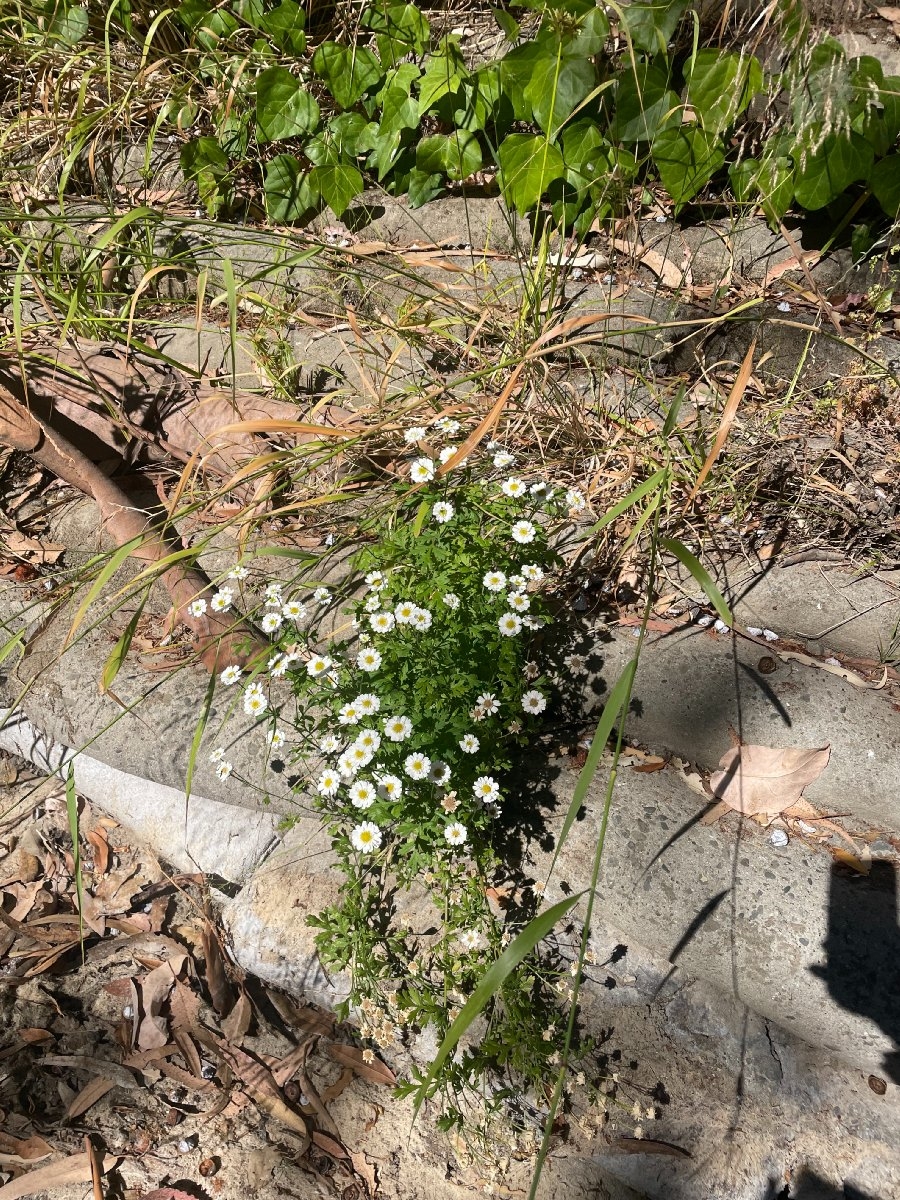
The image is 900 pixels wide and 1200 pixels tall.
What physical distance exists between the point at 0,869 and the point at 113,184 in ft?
9.17

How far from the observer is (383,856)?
182 centimetres

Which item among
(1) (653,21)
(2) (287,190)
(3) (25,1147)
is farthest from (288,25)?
(3) (25,1147)

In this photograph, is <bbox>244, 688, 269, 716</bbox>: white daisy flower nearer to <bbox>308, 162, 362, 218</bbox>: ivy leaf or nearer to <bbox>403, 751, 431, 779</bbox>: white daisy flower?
<bbox>403, 751, 431, 779</bbox>: white daisy flower

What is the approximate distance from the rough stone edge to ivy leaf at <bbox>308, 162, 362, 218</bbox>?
2.07 m

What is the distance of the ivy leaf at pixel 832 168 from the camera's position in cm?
206

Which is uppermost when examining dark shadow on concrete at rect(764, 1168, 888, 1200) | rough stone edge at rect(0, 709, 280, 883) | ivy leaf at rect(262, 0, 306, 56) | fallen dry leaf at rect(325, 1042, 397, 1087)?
ivy leaf at rect(262, 0, 306, 56)

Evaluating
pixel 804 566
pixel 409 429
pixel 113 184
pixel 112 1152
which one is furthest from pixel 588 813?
pixel 113 184

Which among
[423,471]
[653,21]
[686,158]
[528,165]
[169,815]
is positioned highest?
[653,21]

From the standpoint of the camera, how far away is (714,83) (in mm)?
2146

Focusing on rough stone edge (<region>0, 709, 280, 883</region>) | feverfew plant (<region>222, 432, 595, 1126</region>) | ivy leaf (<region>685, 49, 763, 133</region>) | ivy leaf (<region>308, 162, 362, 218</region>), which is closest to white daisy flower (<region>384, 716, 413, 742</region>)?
feverfew plant (<region>222, 432, 595, 1126</region>)

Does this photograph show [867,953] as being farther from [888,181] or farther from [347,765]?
[888,181]

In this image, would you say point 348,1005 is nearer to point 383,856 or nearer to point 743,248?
point 383,856

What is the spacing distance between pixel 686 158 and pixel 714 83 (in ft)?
0.63

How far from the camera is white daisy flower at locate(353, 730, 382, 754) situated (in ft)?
5.42
